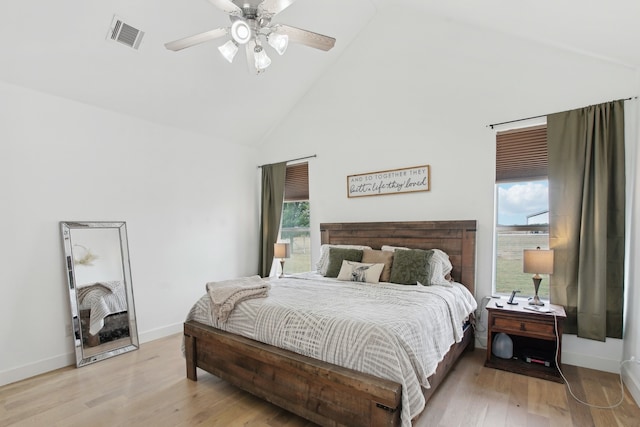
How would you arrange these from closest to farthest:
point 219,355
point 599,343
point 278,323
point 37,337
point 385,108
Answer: point 278,323
point 219,355
point 599,343
point 37,337
point 385,108

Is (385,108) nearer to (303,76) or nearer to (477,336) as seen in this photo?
(303,76)

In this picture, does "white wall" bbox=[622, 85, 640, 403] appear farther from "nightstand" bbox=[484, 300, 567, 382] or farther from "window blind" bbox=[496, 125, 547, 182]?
"window blind" bbox=[496, 125, 547, 182]

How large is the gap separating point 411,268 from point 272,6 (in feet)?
8.08

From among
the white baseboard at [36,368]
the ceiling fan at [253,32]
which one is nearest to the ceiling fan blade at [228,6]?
A: the ceiling fan at [253,32]

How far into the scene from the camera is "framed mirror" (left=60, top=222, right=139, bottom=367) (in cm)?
311

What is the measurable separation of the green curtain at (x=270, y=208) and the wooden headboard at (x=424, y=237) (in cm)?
99

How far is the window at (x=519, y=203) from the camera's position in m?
3.10

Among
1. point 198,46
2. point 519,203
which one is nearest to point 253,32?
point 198,46

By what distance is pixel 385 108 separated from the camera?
392 cm

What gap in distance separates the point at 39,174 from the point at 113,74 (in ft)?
3.87

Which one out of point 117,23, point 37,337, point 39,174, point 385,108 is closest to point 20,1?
point 117,23

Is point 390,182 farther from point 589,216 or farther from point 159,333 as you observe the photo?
point 159,333

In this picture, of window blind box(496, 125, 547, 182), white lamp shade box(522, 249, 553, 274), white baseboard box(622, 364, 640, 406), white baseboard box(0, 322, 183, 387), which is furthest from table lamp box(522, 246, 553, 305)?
white baseboard box(0, 322, 183, 387)

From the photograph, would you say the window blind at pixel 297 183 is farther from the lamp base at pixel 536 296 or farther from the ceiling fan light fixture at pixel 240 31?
the lamp base at pixel 536 296
